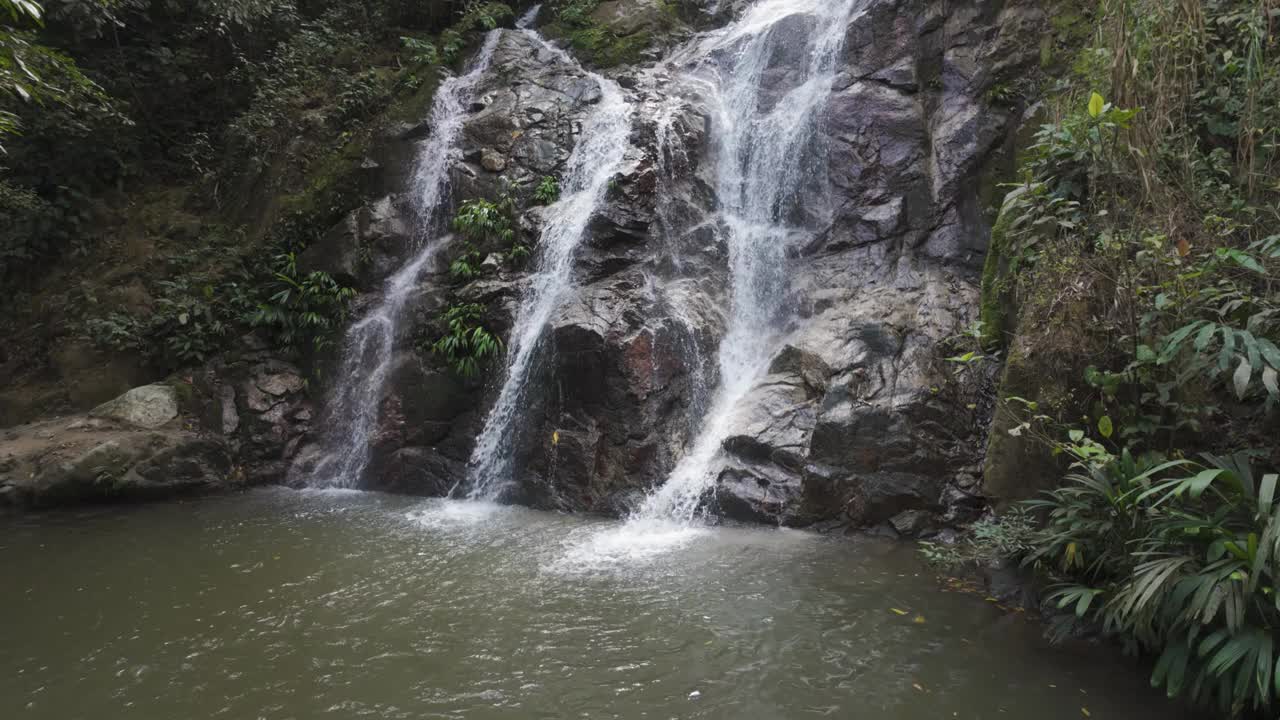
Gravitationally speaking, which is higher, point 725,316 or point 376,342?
point 725,316

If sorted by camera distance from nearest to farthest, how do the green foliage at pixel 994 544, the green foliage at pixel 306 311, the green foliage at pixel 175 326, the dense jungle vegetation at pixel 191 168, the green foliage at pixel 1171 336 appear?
the green foliage at pixel 1171 336
the green foliage at pixel 994 544
the green foliage at pixel 175 326
the dense jungle vegetation at pixel 191 168
the green foliage at pixel 306 311

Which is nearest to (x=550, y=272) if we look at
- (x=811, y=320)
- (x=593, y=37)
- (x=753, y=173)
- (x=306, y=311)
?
(x=753, y=173)

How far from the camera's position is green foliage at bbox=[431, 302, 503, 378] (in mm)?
9461

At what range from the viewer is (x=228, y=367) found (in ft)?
33.7

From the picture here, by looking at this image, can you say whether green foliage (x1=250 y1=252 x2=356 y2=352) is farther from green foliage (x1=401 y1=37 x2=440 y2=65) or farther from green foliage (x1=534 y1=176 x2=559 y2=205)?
green foliage (x1=401 y1=37 x2=440 y2=65)

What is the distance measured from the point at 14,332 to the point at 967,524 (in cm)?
1351

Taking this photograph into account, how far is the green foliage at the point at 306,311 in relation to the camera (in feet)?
34.7

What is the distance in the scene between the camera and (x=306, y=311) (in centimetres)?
1069

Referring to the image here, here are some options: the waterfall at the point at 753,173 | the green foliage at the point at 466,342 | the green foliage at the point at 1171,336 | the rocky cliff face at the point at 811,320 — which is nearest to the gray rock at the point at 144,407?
the rocky cliff face at the point at 811,320

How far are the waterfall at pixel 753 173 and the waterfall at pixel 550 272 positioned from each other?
1.70 meters

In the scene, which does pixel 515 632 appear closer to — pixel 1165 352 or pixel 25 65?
pixel 1165 352

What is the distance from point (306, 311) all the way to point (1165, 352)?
1068 cm

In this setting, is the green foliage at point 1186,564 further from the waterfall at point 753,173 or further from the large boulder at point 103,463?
the large boulder at point 103,463

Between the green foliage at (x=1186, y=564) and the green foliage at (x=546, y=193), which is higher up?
the green foliage at (x=546, y=193)
